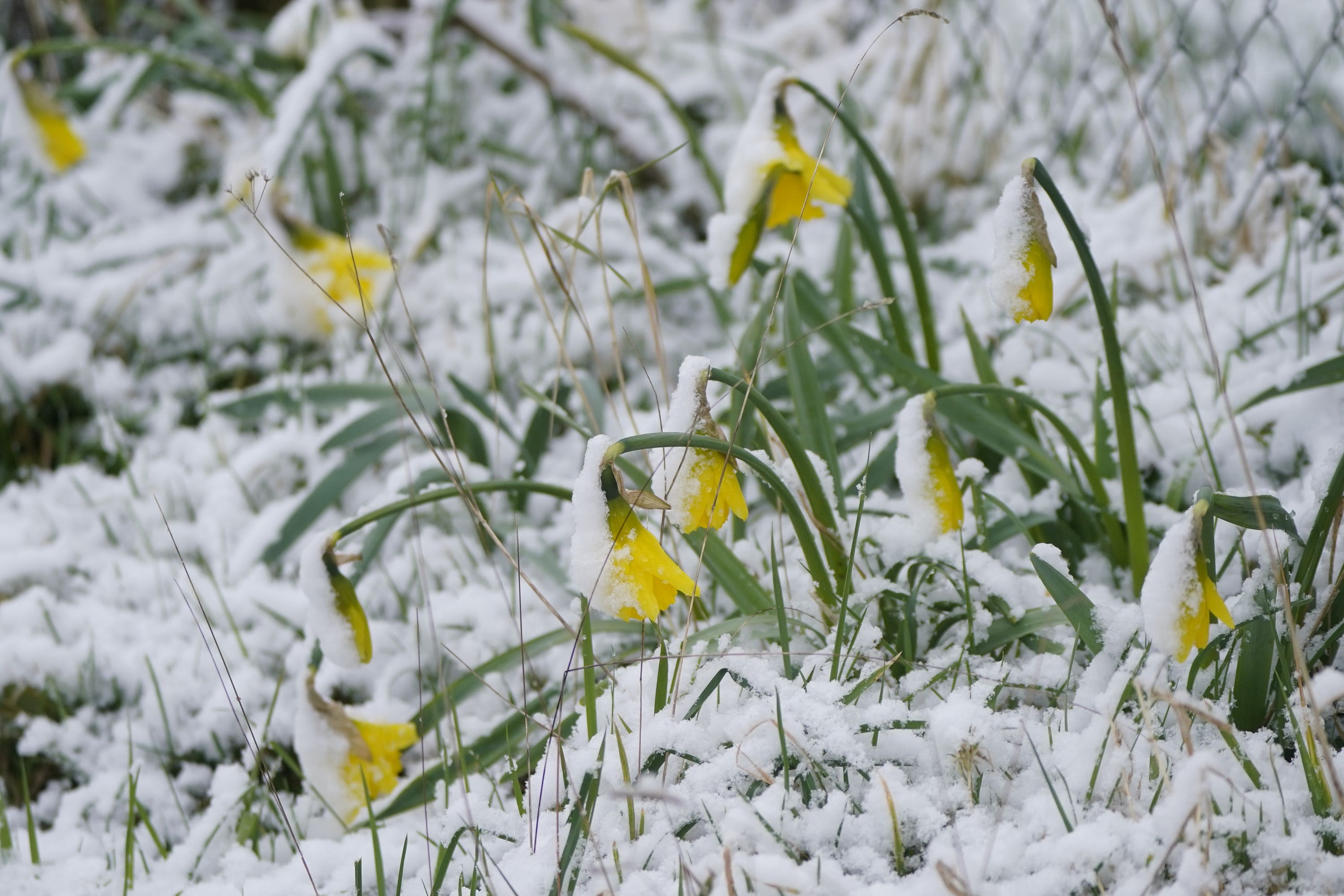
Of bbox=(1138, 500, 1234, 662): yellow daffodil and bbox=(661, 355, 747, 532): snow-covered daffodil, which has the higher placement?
bbox=(661, 355, 747, 532): snow-covered daffodil

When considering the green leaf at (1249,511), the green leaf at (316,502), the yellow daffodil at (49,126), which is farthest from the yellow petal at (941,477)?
the yellow daffodil at (49,126)

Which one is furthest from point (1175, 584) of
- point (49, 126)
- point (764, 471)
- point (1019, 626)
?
point (49, 126)

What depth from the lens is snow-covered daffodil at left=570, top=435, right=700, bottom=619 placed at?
77 centimetres

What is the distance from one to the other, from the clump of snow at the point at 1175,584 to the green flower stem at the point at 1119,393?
21cm

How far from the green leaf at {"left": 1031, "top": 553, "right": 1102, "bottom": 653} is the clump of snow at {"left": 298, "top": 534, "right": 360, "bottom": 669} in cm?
63

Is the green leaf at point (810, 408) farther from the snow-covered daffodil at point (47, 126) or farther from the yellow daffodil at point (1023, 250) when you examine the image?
the snow-covered daffodil at point (47, 126)

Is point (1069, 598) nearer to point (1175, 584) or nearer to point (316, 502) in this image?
point (1175, 584)

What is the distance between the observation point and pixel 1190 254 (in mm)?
1803

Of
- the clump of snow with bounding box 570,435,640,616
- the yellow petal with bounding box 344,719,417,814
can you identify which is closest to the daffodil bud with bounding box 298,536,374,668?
the yellow petal with bounding box 344,719,417,814

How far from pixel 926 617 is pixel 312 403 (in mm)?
1028

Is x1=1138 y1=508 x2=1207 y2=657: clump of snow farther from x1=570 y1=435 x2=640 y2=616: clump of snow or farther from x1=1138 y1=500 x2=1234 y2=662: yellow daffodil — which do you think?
x1=570 y1=435 x2=640 y2=616: clump of snow

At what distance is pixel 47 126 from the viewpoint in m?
1.99

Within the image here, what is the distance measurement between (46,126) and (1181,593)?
217cm

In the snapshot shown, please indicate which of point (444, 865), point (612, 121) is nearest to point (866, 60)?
point (612, 121)
